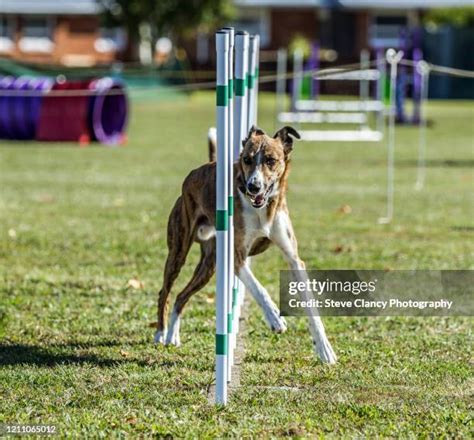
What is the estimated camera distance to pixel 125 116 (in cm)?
2470

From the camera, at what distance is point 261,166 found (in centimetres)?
623

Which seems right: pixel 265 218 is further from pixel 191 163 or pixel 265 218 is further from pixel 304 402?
pixel 191 163

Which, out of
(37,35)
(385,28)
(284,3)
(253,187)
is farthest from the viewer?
(37,35)

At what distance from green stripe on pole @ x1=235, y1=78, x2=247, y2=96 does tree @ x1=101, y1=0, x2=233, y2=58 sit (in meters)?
43.3

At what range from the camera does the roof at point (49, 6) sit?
2249 inches

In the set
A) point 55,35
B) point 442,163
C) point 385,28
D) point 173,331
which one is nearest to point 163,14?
point 55,35

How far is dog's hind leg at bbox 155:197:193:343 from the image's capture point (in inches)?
271

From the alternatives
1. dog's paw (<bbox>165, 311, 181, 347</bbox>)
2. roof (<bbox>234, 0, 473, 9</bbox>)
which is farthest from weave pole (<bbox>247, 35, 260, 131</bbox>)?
roof (<bbox>234, 0, 473, 9</bbox>)

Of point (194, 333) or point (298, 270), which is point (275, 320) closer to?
point (298, 270)

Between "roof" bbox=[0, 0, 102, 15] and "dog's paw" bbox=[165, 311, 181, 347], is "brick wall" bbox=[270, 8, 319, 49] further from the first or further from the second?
"dog's paw" bbox=[165, 311, 181, 347]

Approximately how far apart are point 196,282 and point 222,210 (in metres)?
1.43

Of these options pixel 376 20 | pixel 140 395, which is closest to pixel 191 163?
pixel 140 395

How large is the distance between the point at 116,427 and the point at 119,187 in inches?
417

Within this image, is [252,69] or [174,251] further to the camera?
[252,69]
